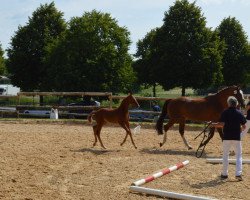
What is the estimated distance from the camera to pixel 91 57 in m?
35.9

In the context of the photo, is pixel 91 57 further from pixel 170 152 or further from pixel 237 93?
pixel 170 152

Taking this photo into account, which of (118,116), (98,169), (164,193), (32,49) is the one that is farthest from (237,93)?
(32,49)

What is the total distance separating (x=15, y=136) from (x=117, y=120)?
14.2 ft

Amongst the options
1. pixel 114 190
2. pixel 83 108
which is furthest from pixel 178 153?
pixel 83 108

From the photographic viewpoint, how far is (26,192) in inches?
308

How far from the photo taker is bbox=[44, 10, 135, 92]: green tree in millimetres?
35175

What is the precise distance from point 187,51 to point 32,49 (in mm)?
14059

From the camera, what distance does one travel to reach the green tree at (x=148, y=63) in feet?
124

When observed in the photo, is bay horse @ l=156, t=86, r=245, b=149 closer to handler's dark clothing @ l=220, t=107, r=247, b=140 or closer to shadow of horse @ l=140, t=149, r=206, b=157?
shadow of horse @ l=140, t=149, r=206, b=157

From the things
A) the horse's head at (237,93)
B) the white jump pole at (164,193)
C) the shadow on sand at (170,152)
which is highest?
the horse's head at (237,93)

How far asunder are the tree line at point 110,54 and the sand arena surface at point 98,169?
20035 mm

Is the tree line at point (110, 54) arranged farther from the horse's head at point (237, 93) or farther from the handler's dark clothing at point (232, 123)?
the handler's dark clothing at point (232, 123)

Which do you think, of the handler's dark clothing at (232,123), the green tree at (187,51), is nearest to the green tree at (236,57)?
the green tree at (187,51)

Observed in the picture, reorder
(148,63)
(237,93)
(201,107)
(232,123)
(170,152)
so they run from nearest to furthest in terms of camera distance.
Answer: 1. (232,123)
2. (170,152)
3. (237,93)
4. (201,107)
5. (148,63)
